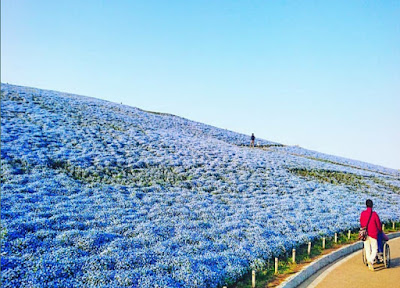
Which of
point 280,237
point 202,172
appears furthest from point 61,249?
point 202,172

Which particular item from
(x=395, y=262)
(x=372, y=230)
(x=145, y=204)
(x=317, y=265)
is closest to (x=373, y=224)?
(x=372, y=230)

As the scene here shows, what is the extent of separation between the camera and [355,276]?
34.6 feet

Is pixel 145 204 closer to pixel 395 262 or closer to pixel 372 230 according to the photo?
pixel 372 230

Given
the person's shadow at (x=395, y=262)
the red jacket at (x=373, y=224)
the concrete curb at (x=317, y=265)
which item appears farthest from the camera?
the person's shadow at (x=395, y=262)

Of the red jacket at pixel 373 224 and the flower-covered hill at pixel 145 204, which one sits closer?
the flower-covered hill at pixel 145 204

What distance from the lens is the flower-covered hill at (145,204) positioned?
9773 mm

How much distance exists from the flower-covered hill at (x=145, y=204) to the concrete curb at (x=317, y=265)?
149cm

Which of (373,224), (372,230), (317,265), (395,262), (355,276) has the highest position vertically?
(373,224)

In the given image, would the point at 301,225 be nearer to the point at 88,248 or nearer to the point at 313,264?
the point at 313,264

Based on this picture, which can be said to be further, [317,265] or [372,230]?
[317,265]

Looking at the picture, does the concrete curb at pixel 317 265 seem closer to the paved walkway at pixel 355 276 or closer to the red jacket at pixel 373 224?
the paved walkway at pixel 355 276

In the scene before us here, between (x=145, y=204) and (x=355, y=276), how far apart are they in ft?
36.3

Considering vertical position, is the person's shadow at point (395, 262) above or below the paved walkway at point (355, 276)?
above

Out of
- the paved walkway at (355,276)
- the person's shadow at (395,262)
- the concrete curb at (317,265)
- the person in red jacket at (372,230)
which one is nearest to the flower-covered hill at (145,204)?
the concrete curb at (317,265)
